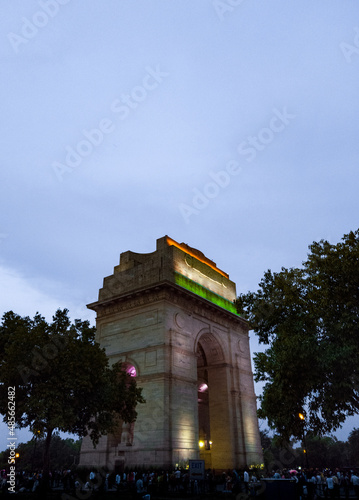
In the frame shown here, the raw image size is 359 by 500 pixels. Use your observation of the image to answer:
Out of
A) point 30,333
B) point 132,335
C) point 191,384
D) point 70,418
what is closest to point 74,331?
point 30,333

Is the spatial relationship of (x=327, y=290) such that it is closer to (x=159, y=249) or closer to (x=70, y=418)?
(x=70, y=418)

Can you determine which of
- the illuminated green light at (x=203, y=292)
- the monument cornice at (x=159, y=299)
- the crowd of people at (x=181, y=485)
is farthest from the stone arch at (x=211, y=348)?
the crowd of people at (x=181, y=485)

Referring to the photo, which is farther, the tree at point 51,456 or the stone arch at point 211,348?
the tree at point 51,456

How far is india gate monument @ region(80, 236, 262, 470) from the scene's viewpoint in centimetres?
2770

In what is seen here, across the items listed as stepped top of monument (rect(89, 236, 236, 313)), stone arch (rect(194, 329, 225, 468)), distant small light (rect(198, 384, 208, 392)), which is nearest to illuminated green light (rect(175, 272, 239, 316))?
stepped top of monument (rect(89, 236, 236, 313))

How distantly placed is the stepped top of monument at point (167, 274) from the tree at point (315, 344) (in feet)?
39.4

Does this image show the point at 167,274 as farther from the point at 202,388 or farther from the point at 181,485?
the point at 181,485

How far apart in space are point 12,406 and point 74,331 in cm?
520

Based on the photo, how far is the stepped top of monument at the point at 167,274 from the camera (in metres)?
33.1

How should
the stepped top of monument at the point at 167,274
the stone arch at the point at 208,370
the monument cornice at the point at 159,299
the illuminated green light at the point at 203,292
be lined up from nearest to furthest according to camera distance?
the monument cornice at the point at 159,299, the stepped top of monument at the point at 167,274, the illuminated green light at the point at 203,292, the stone arch at the point at 208,370

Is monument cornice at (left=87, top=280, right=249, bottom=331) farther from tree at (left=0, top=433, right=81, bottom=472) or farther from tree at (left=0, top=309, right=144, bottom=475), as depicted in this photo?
tree at (left=0, top=433, right=81, bottom=472)

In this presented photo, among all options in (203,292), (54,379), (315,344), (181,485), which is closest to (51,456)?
(203,292)

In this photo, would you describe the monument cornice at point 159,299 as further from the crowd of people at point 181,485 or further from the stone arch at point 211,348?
the crowd of people at point 181,485

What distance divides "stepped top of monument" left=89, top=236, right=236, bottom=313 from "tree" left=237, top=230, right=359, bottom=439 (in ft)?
39.4
